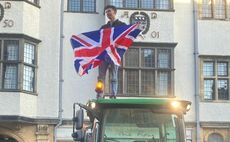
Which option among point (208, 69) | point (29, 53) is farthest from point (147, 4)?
point (29, 53)

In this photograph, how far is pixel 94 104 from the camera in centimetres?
823

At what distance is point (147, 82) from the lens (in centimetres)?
2236

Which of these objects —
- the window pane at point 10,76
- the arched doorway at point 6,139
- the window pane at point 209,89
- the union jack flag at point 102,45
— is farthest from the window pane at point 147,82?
the union jack flag at point 102,45

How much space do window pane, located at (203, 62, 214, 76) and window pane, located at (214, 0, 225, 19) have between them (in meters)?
2.18

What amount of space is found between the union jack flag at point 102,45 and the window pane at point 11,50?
10.1m

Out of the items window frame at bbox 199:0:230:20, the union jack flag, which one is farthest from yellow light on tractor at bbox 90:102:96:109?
window frame at bbox 199:0:230:20

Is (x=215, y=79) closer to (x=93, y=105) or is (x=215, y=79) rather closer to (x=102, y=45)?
(x=102, y=45)

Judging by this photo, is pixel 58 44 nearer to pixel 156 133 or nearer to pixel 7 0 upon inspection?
pixel 7 0

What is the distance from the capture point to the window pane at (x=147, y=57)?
22453 millimetres

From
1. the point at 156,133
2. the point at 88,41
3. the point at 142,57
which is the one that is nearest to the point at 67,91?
the point at 142,57

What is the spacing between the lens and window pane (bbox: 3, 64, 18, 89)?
21.1 m

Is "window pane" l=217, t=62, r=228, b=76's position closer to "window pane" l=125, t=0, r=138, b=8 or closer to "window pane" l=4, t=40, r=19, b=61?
"window pane" l=125, t=0, r=138, b=8

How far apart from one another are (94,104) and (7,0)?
14254 mm

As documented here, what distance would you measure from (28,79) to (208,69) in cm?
763
